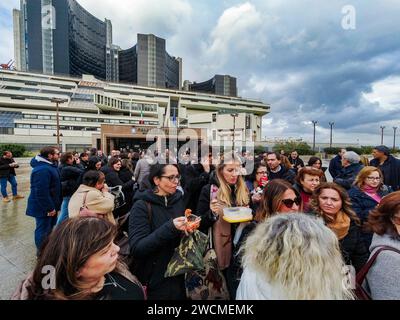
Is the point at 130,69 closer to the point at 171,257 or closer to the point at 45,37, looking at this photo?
the point at 45,37

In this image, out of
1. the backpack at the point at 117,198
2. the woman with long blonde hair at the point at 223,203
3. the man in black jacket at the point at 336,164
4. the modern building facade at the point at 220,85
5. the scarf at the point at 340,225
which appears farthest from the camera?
the modern building facade at the point at 220,85

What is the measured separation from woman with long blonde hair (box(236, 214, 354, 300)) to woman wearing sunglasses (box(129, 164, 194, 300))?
0.68 m

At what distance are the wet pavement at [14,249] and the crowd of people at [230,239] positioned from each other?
1.86 feet

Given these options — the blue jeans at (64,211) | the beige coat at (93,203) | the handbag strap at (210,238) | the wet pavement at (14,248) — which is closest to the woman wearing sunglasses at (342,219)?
the handbag strap at (210,238)

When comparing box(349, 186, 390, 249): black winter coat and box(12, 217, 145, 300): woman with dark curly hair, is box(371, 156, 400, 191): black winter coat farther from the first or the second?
box(12, 217, 145, 300): woman with dark curly hair

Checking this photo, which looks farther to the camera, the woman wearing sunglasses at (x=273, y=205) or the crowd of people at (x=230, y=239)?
the woman wearing sunglasses at (x=273, y=205)

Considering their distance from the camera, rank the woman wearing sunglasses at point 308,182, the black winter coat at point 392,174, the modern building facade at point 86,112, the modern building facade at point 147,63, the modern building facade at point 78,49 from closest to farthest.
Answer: the woman wearing sunglasses at point 308,182, the black winter coat at point 392,174, the modern building facade at point 86,112, the modern building facade at point 78,49, the modern building facade at point 147,63

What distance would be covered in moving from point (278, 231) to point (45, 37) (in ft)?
345

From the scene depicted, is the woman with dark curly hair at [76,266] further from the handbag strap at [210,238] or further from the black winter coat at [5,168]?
the black winter coat at [5,168]

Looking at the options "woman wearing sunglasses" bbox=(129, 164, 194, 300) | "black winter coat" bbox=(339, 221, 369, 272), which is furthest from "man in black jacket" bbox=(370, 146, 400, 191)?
"woman wearing sunglasses" bbox=(129, 164, 194, 300)

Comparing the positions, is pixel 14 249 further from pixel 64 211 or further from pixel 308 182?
pixel 308 182

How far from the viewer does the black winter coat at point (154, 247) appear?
1.72m

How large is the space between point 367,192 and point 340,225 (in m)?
1.48

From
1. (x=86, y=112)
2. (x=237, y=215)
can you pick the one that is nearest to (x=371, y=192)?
(x=237, y=215)
